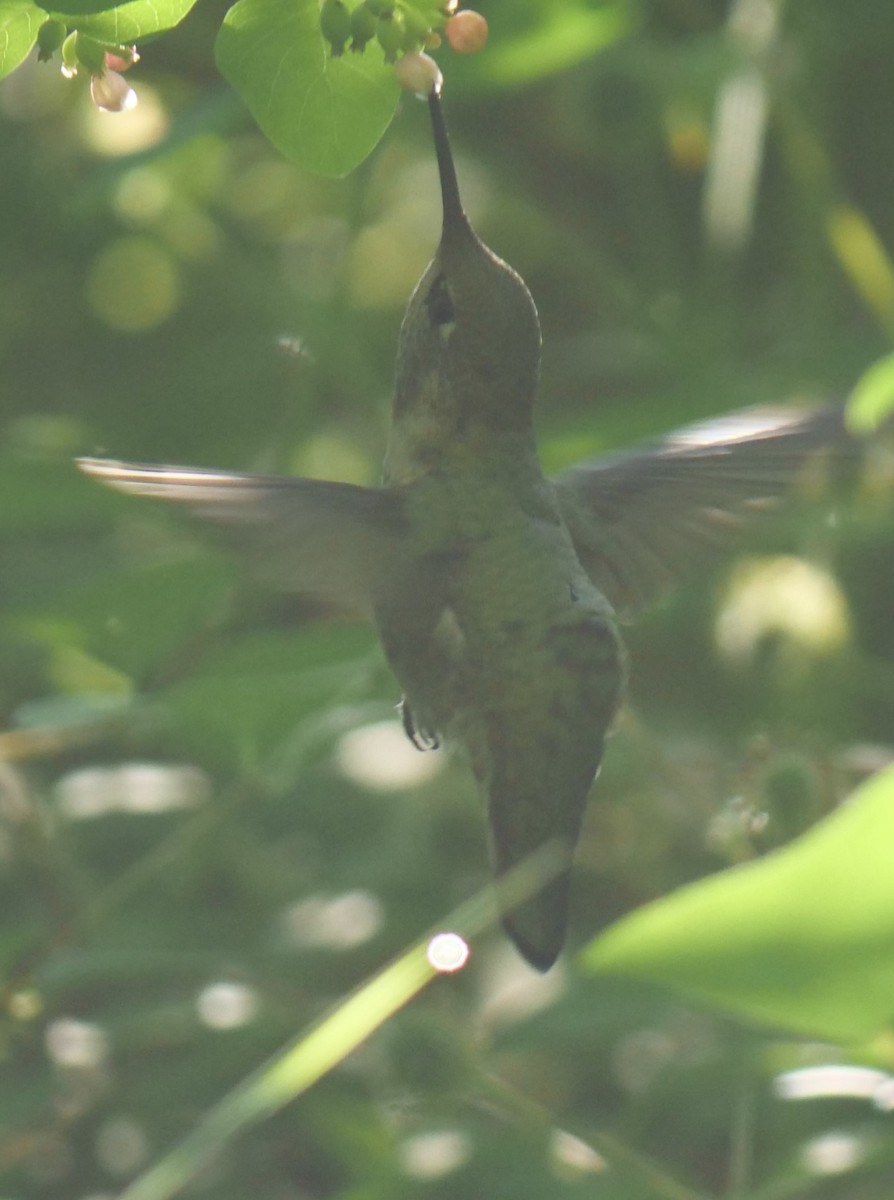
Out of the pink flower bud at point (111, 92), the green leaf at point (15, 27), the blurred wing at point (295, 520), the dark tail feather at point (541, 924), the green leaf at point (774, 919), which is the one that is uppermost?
the pink flower bud at point (111, 92)

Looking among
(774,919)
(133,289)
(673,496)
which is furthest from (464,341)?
(133,289)

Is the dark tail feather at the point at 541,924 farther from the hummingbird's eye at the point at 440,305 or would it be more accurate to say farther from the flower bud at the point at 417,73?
the flower bud at the point at 417,73

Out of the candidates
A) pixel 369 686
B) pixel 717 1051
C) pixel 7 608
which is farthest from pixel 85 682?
pixel 717 1051

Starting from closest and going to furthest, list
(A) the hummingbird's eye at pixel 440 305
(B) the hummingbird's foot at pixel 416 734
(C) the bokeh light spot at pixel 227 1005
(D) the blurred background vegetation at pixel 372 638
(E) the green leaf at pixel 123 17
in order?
1. (E) the green leaf at pixel 123 17
2. (A) the hummingbird's eye at pixel 440 305
3. (B) the hummingbird's foot at pixel 416 734
4. (D) the blurred background vegetation at pixel 372 638
5. (C) the bokeh light spot at pixel 227 1005

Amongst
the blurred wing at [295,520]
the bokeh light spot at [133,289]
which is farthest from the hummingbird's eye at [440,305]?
the bokeh light spot at [133,289]

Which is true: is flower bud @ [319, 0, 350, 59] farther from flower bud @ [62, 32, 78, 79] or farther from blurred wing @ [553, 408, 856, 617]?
blurred wing @ [553, 408, 856, 617]

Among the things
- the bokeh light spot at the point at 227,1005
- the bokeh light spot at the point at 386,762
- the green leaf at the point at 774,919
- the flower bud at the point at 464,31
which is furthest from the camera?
the bokeh light spot at the point at 386,762

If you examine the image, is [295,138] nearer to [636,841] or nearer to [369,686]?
[369,686]
